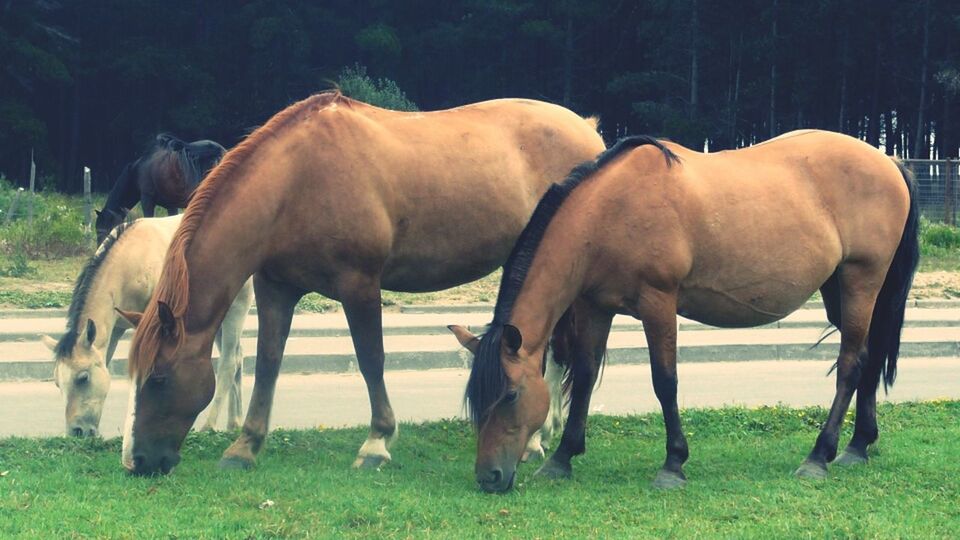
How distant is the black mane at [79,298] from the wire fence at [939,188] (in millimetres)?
20026

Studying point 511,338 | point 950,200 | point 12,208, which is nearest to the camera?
point 511,338

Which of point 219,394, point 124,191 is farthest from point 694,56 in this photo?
point 219,394

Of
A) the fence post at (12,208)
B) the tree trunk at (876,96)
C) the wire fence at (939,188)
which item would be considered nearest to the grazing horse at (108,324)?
the fence post at (12,208)

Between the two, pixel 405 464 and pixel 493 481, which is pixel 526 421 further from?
pixel 405 464

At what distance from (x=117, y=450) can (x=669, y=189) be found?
349cm

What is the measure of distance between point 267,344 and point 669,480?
2.52 m

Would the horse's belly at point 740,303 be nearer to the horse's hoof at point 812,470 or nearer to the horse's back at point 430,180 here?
the horse's hoof at point 812,470

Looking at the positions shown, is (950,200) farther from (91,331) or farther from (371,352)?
(91,331)

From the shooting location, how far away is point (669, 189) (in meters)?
6.74

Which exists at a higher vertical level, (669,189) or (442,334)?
(669,189)

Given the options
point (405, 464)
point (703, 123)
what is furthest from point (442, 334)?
point (703, 123)

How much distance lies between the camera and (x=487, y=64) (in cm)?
5006

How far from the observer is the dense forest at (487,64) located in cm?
4122

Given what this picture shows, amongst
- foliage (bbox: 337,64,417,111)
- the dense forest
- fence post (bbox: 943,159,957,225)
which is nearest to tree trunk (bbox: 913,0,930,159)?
the dense forest
